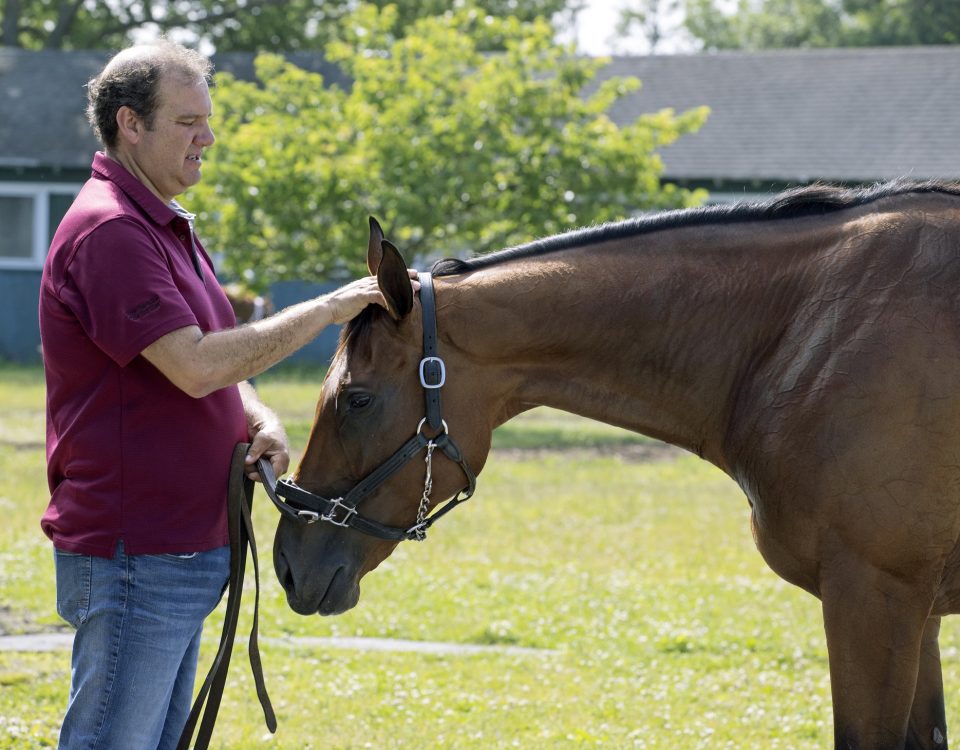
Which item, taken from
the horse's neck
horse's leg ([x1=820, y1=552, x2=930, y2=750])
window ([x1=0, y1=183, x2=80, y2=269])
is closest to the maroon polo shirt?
the horse's neck

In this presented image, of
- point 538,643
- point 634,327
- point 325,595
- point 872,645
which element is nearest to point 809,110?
point 538,643

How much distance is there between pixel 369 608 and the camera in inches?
290

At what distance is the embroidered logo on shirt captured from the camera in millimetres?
2807

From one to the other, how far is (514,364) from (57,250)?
128cm

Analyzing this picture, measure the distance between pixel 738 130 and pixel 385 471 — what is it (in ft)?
74.4

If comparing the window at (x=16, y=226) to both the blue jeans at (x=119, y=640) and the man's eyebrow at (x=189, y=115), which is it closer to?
the man's eyebrow at (x=189, y=115)

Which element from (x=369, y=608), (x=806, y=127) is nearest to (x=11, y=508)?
(x=369, y=608)

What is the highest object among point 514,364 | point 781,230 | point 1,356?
point 781,230

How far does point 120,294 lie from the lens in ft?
9.23

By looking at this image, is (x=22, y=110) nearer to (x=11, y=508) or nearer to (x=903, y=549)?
(x=11, y=508)

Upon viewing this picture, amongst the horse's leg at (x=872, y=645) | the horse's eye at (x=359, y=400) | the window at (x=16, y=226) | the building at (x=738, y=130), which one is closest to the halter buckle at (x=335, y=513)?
the horse's eye at (x=359, y=400)

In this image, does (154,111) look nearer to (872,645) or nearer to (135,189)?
(135,189)

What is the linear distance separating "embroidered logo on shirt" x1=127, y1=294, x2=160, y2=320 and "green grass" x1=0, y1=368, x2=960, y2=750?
2.76 m

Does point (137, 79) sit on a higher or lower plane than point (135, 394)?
higher
